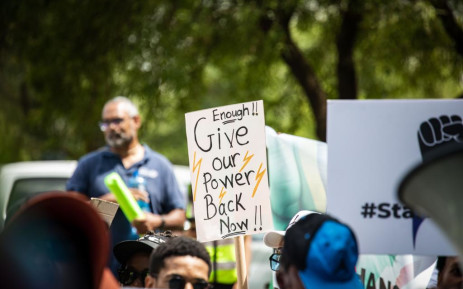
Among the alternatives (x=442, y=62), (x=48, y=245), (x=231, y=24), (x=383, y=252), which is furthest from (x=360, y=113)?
(x=442, y=62)

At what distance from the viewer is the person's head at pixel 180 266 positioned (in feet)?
Result: 11.5

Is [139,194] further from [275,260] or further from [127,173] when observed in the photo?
[275,260]

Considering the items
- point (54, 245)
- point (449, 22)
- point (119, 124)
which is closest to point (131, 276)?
point (54, 245)

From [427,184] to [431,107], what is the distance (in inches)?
97.3

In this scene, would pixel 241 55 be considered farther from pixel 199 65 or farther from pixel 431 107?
pixel 431 107

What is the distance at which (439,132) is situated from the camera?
14.8 feet

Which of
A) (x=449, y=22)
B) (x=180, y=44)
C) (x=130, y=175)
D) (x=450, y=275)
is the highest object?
(x=449, y=22)

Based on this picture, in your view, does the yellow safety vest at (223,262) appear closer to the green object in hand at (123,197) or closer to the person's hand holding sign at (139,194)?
the person's hand holding sign at (139,194)

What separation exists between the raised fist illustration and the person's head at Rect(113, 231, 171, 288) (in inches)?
56.5

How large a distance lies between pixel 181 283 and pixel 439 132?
1764 millimetres

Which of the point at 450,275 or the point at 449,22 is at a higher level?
the point at 449,22

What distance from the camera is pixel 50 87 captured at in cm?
1008

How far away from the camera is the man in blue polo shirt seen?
6.16 m

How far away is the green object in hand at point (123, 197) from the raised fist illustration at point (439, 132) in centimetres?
202
